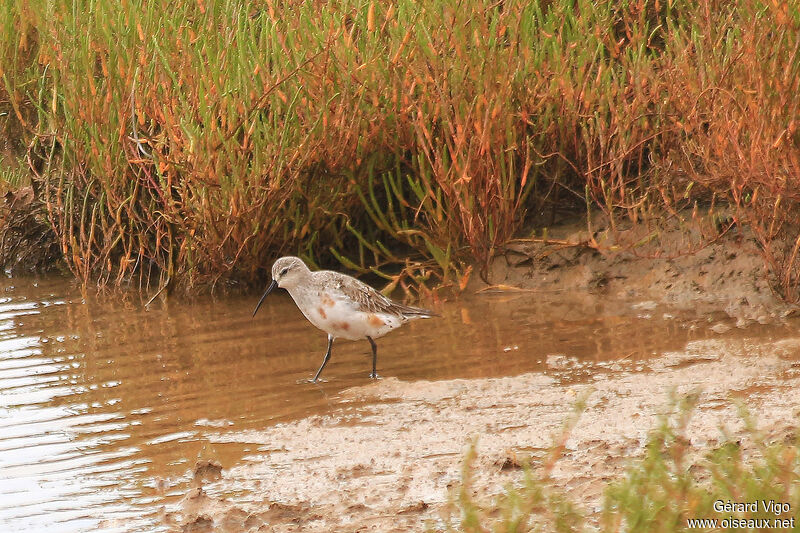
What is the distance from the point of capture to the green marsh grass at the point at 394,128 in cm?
703

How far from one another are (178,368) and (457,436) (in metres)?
2.32

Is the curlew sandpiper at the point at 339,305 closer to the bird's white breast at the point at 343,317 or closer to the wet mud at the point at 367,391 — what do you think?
the bird's white breast at the point at 343,317

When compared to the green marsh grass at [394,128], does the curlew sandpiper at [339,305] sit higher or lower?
lower

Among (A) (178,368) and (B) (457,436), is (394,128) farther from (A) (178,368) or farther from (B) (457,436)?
(B) (457,436)


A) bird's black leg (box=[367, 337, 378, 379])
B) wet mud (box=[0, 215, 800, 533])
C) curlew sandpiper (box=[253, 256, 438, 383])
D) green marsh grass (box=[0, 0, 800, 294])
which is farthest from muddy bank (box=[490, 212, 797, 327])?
bird's black leg (box=[367, 337, 378, 379])

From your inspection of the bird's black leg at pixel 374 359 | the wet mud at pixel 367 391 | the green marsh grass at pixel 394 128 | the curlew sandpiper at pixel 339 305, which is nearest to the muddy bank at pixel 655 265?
the wet mud at pixel 367 391

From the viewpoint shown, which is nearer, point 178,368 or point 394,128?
point 178,368

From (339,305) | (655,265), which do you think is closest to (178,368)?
(339,305)

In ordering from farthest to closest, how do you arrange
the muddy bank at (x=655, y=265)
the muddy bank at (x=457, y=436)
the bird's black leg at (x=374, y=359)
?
the muddy bank at (x=655, y=265)
the bird's black leg at (x=374, y=359)
the muddy bank at (x=457, y=436)

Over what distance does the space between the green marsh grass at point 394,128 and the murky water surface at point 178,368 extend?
477 millimetres

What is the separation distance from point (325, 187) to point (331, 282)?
1553mm

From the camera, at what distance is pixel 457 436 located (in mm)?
5074

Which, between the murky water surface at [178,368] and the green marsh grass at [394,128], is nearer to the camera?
the murky water surface at [178,368]

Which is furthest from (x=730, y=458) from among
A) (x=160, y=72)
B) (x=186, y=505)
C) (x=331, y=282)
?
(x=160, y=72)
